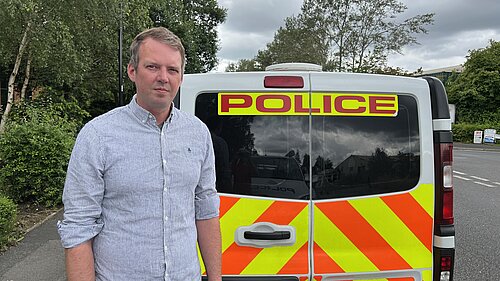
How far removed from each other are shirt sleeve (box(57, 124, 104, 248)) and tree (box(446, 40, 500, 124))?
42.3 meters

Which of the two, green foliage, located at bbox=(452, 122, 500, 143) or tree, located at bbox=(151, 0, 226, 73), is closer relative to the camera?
tree, located at bbox=(151, 0, 226, 73)

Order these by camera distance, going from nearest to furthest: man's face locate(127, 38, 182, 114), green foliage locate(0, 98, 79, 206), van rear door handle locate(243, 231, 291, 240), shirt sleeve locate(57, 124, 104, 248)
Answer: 1. shirt sleeve locate(57, 124, 104, 248)
2. man's face locate(127, 38, 182, 114)
3. van rear door handle locate(243, 231, 291, 240)
4. green foliage locate(0, 98, 79, 206)

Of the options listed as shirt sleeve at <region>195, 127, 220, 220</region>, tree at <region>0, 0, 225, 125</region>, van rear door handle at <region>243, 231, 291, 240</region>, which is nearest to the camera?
shirt sleeve at <region>195, 127, 220, 220</region>

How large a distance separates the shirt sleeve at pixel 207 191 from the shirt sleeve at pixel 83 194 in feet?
1.54

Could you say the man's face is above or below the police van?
above

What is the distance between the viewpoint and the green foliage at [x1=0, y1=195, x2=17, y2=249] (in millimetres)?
5258

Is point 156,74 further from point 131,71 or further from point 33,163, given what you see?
point 33,163

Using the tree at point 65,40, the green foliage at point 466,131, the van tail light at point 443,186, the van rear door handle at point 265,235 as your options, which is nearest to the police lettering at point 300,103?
the van tail light at point 443,186

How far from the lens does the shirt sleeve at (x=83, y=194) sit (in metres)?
1.58

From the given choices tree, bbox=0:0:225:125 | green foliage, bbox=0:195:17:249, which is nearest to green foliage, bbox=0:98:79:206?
green foliage, bbox=0:195:17:249

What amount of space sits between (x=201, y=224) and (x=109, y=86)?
20.1m

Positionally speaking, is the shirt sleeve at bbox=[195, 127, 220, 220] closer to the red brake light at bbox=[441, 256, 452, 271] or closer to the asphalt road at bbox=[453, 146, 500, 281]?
the red brake light at bbox=[441, 256, 452, 271]

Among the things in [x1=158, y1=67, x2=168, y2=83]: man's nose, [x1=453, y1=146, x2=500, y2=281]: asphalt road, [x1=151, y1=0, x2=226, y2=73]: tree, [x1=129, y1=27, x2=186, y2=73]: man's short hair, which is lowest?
[x1=453, y1=146, x2=500, y2=281]: asphalt road

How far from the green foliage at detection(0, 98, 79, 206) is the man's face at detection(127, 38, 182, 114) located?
6.42m
